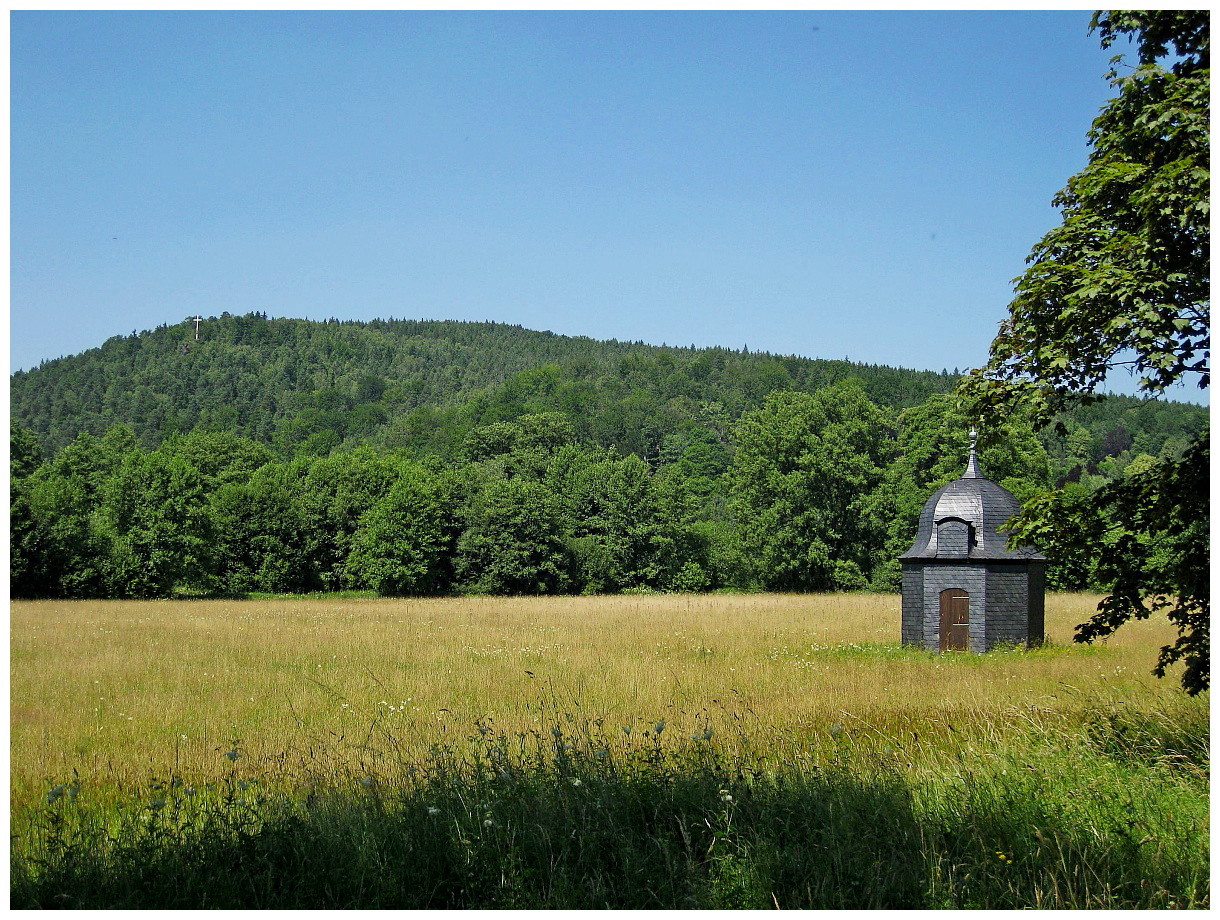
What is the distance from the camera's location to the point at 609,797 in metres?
6.17

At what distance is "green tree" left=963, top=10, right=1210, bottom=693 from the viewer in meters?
7.11

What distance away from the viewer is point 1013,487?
149 ft

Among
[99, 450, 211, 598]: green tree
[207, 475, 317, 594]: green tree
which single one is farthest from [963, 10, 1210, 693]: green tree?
[207, 475, 317, 594]: green tree

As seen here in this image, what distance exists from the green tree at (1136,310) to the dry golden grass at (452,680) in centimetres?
271

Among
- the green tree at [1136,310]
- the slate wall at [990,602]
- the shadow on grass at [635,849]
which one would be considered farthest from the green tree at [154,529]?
the green tree at [1136,310]

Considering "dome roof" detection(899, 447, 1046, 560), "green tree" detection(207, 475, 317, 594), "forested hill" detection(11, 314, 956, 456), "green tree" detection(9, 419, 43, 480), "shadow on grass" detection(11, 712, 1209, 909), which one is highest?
"forested hill" detection(11, 314, 956, 456)

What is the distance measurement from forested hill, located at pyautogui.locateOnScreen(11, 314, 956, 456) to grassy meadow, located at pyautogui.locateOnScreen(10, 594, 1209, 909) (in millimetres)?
60607

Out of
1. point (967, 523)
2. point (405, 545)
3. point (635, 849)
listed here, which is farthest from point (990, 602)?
point (405, 545)

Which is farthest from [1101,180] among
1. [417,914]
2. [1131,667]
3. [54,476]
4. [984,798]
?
[54,476]

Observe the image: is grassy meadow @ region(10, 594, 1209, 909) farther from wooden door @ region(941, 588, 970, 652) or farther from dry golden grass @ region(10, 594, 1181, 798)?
wooden door @ region(941, 588, 970, 652)

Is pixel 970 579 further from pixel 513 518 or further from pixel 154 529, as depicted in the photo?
pixel 154 529

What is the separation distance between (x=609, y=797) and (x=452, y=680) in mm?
11508

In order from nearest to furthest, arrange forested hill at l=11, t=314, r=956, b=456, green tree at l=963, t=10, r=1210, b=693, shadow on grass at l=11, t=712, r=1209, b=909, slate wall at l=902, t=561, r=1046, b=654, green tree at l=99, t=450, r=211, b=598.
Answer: shadow on grass at l=11, t=712, r=1209, b=909
green tree at l=963, t=10, r=1210, b=693
slate wall at l=902, t=561, r=1046, b=654
green tree at l=99, t=450, r=211, b=598
forested hill at l=11, t=314, r=956, b=456

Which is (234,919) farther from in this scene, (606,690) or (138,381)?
(138,381)
